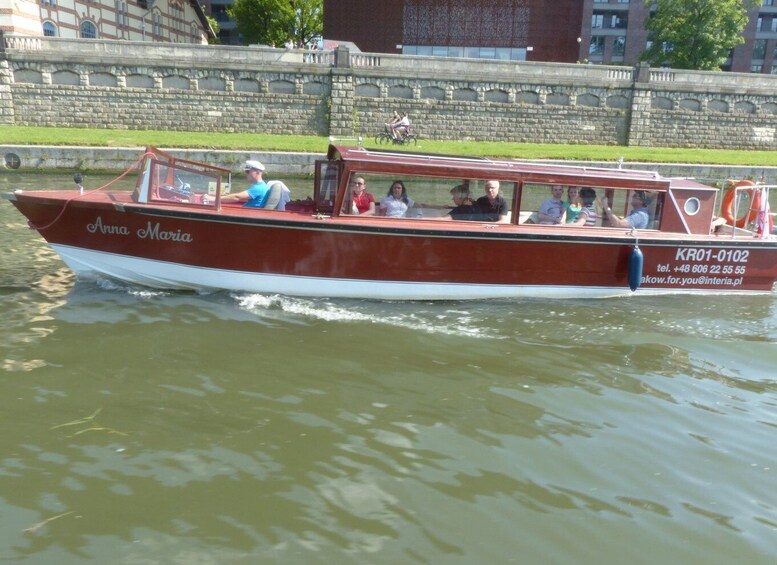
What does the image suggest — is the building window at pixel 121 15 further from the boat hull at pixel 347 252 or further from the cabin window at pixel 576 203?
the cabin window at pixel 576 203

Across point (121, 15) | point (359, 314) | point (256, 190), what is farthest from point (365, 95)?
point (359, 314)

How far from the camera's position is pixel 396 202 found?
855cm

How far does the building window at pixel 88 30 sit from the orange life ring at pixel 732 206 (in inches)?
Answer: 1428

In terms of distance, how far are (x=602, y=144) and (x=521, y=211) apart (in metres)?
24.2

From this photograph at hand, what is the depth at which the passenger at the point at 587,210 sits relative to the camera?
8.86 meters

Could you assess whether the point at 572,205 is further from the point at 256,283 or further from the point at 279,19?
the point at 279,19

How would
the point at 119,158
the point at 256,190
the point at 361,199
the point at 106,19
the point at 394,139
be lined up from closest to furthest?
the point at 361,199 < the point at 256,190 < the point at 119,158 < the point at 394,139 < the point at 106,19

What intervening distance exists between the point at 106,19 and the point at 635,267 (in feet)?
128

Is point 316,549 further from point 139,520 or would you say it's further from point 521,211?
point 521,211

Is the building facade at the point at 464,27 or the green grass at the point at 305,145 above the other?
the building facade at the point at 464,27

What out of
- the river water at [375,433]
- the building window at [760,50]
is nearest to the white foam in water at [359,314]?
the river water at [375,433]

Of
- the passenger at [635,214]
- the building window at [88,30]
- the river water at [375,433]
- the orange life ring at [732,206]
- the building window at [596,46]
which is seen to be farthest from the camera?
the building window at [596,46]

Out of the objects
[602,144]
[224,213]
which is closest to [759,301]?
[224,213]

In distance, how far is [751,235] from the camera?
9.39 metres
